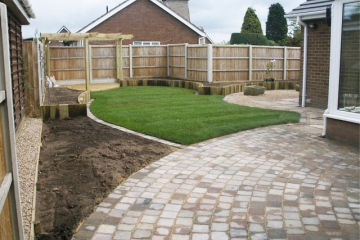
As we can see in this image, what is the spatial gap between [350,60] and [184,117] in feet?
13.6

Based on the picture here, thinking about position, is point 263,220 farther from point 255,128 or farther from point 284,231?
point 255,128

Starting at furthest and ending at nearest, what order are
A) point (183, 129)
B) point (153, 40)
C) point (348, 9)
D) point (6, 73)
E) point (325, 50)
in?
1. point (153, 40)
2. point (325, 50)
3. point (183, 129)
4. point (348, 9)
5. point (6, 73)

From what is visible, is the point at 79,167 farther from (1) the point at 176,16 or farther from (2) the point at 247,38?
(2) the point at 247,38

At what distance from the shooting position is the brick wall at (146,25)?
31.1m

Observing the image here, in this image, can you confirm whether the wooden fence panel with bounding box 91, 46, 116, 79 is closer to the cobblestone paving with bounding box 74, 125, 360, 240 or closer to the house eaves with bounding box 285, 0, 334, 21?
the house eaves with bounding box 285, 0, 334, 21

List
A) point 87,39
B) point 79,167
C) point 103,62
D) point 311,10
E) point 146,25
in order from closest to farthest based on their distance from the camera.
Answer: point 79,167 → point 311,10 → point 87,39 → point 103,62 → point 146,25

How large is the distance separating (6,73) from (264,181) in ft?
13.4


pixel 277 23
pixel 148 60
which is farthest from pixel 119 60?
pixel 277 23

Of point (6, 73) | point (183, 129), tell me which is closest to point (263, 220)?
point (6, 73)

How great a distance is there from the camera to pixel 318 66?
40.2 ft

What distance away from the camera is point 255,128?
9250 mm

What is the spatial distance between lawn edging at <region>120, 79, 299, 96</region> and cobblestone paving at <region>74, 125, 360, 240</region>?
377 inches

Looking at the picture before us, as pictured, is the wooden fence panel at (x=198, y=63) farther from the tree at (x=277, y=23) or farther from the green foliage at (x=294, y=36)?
the tree at (x=277, y=23)

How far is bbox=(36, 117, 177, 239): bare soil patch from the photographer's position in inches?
180
